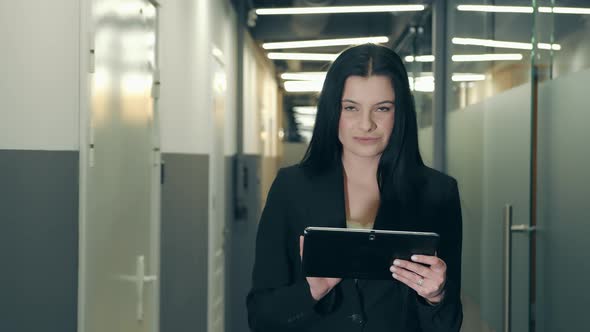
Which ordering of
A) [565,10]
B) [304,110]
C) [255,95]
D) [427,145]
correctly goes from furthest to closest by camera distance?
[304,110] → [255,95] → [427,145] → [565,10]

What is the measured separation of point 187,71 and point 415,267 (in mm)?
2503

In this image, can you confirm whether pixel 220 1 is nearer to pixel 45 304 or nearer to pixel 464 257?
pixel 464 257

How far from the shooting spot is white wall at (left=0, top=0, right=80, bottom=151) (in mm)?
1602

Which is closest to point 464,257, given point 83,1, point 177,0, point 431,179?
point 177,0

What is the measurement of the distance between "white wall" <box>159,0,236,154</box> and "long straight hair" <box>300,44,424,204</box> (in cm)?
177

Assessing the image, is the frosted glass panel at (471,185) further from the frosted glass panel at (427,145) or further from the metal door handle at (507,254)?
the metal door handle at (507,254)

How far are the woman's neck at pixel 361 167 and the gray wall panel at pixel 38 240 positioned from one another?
0.81 meters

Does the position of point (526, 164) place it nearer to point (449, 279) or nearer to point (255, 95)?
point (449, 279)

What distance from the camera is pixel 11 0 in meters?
1.60

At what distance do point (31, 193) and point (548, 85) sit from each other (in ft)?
5.10

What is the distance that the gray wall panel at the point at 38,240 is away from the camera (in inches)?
63.5

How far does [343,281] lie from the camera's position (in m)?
1.38

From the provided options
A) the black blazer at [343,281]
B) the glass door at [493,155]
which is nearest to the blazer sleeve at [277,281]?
the black blazer at [343,281]

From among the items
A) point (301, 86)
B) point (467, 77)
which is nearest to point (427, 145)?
point (467, 77)
